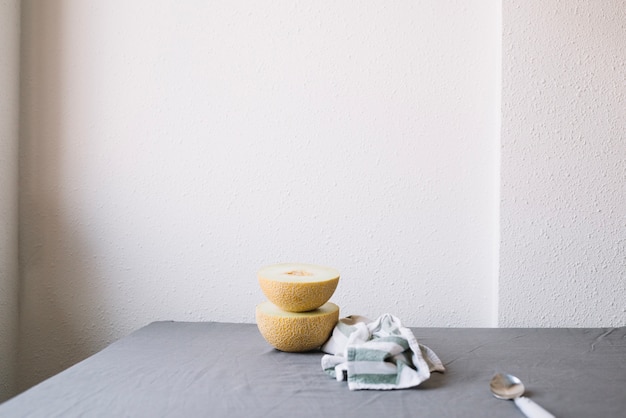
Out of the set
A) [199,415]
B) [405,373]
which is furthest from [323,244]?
[199,415]

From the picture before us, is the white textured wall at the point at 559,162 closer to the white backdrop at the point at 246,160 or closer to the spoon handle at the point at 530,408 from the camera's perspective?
the white backdrop at the point at 246,160

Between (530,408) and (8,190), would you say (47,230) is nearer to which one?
(8,190)

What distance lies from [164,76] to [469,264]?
3.63 ft

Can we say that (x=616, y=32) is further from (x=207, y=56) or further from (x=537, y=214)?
(x=207, y=56)

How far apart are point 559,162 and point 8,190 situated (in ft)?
5.40

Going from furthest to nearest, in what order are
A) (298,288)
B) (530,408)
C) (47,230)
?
(47,230) < (298,288) < (530,408)

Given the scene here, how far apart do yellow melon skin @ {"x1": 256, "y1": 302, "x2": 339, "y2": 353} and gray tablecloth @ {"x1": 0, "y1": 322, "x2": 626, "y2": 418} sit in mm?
26

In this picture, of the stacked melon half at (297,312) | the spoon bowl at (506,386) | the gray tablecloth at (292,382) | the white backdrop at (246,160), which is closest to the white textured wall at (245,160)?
the white backdrop at (246,160)

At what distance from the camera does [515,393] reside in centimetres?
81

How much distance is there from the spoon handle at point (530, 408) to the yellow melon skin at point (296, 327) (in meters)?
0.41

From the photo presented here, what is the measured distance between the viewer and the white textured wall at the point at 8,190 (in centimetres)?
140

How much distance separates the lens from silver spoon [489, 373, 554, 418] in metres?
0.73

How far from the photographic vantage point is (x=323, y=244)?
1.45 meters

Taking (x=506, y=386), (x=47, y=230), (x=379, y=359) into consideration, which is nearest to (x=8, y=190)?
(x=47, y=230)
